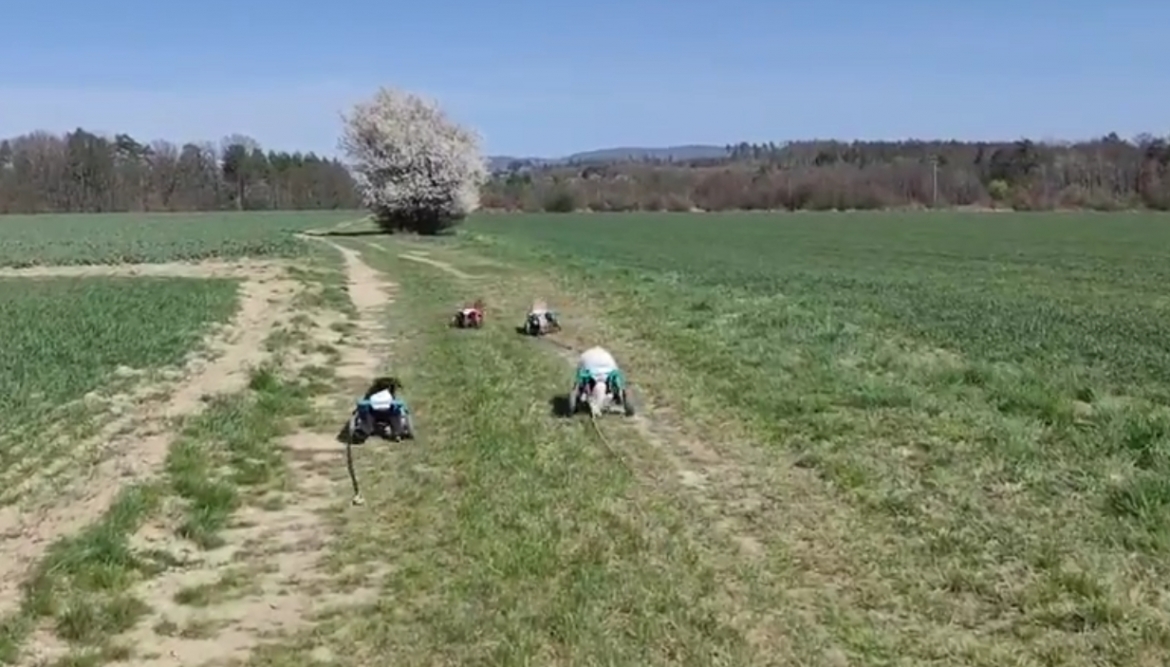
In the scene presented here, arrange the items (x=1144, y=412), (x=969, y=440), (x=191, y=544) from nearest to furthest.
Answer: (x=191, y=544) → (x=969, y=440) → (x=1144, y=412)

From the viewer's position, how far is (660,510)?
8445mm

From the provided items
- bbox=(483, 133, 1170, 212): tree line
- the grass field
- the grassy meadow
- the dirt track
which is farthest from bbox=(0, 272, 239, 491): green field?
bbox=(483, 133, 1170, 212): tree line


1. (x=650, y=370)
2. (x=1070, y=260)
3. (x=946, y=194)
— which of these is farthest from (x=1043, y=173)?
(x=650, y=370)

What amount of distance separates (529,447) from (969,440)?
3.84 meters

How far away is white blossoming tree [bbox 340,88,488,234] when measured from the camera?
204 feet

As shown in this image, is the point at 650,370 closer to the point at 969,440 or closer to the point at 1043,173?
the point at 969,440

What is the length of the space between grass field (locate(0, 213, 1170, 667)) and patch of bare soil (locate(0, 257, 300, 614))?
0.72 feet

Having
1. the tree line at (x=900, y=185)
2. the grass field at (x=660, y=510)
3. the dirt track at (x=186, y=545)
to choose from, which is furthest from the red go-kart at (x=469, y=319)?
the tree line at (x=900, y=185)

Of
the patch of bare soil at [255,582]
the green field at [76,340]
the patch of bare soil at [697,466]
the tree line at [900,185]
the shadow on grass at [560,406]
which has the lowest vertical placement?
the patch of bare soil at [255,582]

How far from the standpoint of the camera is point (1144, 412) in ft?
36.9

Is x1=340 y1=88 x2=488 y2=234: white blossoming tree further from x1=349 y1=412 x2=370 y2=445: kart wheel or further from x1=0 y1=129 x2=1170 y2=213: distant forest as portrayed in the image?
x1=0 y1=129 x2=1170 y2=213: distant forest

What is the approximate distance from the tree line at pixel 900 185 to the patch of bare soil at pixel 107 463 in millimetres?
121380

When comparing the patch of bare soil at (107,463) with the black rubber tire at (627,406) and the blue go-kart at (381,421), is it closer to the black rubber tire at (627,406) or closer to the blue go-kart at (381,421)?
the blue go-kart at (381,421)

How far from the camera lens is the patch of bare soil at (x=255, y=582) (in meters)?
6.32
